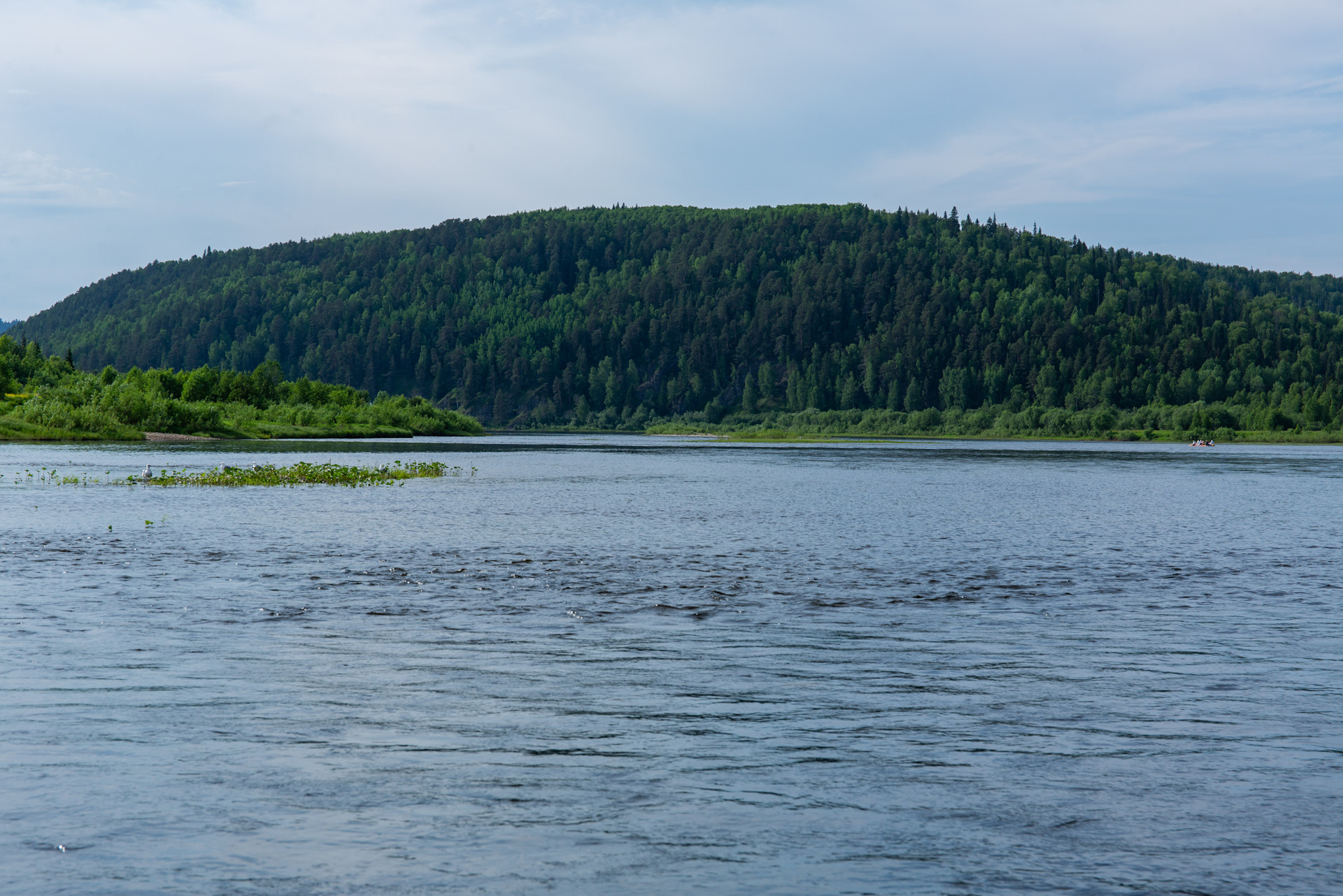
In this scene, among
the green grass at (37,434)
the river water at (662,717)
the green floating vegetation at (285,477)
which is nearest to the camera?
the river water at (662,717)

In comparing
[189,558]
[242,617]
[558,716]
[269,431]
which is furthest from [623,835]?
[269,431]

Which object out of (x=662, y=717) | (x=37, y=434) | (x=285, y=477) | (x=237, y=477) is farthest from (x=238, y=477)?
(x=37, y=434)

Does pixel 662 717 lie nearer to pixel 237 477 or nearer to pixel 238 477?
pixel 237 477

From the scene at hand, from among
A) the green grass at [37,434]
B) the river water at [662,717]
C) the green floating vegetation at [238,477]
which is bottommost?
the river water at [662,717]

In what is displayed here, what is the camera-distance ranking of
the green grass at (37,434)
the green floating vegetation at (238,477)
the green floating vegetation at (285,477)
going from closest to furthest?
the green floating vegetation at (238,477), the green floating vegetation at (285,477), the green grass at (37,434)

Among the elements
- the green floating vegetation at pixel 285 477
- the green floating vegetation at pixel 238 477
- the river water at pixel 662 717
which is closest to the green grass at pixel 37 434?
the green floating vegetation at pixel 238 477

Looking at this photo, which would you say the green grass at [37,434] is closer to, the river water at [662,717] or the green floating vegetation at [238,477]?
the green floating vegetation at [238,477]

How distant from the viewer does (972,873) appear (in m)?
11.1

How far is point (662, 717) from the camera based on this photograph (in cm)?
1684

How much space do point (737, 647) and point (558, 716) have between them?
20.3 ft

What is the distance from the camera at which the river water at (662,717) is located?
451 inches

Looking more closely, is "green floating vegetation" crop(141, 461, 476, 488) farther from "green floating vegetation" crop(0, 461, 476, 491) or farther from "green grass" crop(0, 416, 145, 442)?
"green grass" crop(0, 416, 145, 442)

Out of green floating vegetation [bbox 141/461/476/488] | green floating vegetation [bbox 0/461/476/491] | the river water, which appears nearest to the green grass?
green floating vegetation [bbox 0/461/476/491]

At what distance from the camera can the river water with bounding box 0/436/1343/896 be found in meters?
11.4
